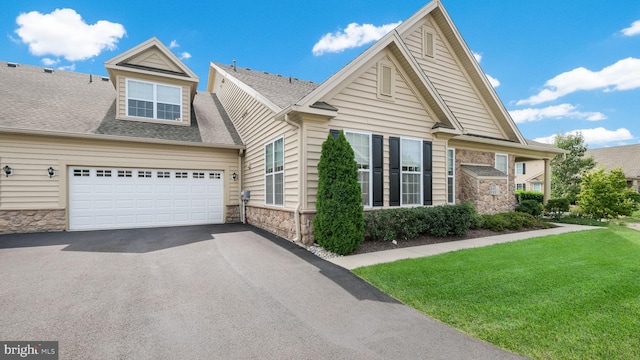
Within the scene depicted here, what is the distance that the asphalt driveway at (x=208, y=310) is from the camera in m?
2.76

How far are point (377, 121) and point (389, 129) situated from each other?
0.48 m

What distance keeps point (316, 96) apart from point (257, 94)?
9.72 ft

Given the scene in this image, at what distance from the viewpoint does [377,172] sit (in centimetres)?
796

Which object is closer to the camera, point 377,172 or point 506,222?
point 377,172

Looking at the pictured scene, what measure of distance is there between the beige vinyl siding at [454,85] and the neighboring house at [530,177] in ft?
64.2

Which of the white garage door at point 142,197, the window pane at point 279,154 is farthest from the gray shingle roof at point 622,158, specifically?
the white garage door at point 142,197

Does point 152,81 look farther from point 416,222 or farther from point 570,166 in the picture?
point 570,166

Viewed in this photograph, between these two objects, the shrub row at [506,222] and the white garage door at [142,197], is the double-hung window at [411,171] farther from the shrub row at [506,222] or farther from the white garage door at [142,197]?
the white garage door at [142,197]

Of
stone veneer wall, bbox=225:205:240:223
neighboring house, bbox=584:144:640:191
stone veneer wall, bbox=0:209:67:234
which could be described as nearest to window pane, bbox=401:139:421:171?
stone veneer wall, bbox=225:205:240:223

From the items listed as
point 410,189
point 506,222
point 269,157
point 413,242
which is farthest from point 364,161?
point 506,222

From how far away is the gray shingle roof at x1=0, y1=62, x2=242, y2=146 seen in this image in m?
9.15

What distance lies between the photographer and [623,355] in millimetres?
2588

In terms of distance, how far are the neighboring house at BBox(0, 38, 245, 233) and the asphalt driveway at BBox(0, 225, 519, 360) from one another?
362cm

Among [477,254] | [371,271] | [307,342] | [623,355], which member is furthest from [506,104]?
[307,342]
